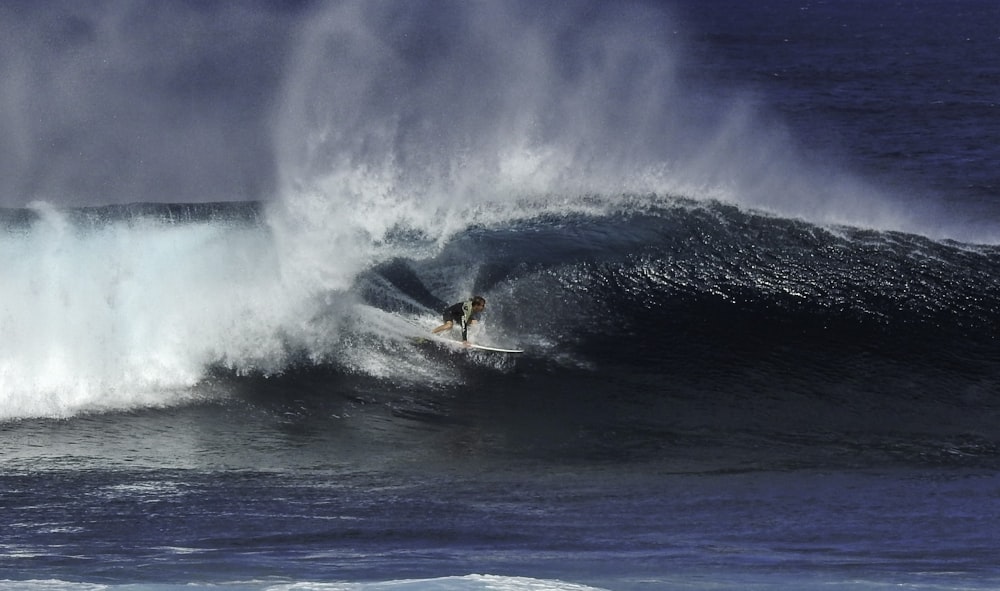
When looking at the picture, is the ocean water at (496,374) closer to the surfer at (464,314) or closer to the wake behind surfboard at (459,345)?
the wake behind surfboard at (459,345)

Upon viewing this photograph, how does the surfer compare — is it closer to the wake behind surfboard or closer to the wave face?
the wake behind surfboard

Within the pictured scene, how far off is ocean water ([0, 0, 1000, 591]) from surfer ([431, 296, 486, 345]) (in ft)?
1.39

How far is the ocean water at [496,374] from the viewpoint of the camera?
1255 cm

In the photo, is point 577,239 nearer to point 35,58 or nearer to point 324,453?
point 324,453

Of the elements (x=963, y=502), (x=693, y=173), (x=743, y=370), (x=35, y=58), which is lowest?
(x=963, y=502)

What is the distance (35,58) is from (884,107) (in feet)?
108

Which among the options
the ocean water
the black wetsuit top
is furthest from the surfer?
the ocean water

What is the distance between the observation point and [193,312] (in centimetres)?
1872

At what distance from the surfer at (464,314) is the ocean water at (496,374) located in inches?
16.7

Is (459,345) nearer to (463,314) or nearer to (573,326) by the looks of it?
(463,314)

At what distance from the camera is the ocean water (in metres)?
12.5

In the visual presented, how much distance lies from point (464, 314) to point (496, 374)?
1017 millimetres

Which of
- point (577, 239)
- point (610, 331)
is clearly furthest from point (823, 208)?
point (610, 331)

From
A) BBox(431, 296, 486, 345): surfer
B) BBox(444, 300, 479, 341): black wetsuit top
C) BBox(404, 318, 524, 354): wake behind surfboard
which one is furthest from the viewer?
BBox(404, 318, 524, 354): wake behind surfboard
